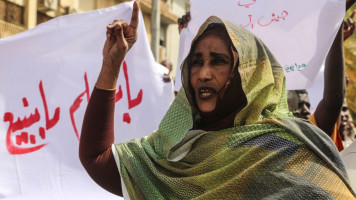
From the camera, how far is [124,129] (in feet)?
10.3

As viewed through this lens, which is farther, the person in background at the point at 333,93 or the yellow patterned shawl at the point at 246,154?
the person in background at the point at 333,93

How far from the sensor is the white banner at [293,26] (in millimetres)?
2867

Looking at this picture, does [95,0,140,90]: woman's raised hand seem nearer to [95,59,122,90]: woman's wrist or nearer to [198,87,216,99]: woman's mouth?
[95,59,122,90]: woman's wrist

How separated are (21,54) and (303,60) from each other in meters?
1.90

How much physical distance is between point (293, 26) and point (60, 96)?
1.63m

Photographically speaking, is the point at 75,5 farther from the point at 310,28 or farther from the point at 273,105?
the point at 273,105

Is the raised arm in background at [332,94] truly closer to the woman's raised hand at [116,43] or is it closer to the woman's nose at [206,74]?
the woman's nose at [206,74]

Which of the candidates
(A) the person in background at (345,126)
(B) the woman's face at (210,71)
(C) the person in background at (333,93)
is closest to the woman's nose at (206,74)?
(B) the woman's face at (210,71)

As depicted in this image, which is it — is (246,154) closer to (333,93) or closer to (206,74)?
A: (206,74)

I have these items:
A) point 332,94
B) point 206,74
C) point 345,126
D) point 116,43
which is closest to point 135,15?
point 116,43

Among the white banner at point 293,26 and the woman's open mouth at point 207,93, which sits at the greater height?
the white banner at point 293,26

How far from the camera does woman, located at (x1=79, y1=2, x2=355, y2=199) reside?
1571 mm

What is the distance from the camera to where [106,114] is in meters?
1.78

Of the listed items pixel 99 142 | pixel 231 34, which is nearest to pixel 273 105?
Result: pixel 231 34
